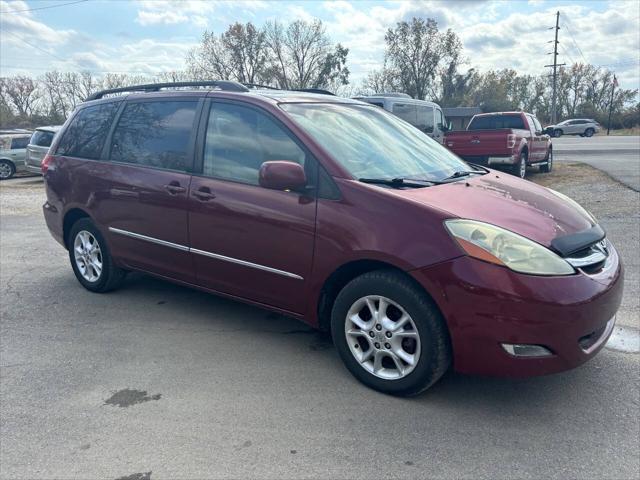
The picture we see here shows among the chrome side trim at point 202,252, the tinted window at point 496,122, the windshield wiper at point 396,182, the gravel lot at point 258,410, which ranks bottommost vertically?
the gravel lot at point 258,410

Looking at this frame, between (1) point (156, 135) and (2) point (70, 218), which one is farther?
(2) point (70, 218)

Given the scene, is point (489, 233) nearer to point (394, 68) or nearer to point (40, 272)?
point (40, 272)

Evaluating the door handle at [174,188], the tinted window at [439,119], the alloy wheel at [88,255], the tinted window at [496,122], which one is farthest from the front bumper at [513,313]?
the tinted window at [439,119]

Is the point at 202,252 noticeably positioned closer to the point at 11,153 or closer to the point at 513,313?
the point at 513,313

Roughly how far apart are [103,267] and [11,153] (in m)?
16.8

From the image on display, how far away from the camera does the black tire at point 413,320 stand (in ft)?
9.87

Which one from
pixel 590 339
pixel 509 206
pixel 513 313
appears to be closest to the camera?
pixel 513 313

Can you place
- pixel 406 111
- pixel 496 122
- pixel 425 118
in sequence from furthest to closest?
1. pixel 496 122
2. pixel 425 118
3. pixel 406 111

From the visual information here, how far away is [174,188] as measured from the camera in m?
4.19

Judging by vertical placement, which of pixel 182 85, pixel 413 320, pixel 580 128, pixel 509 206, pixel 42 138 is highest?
pixel 580 128

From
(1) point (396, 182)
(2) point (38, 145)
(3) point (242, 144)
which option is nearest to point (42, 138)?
(2) point (38, 145)

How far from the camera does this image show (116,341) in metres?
4.17

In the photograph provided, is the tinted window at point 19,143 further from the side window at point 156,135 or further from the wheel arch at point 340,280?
the wheel arch at point 340,280

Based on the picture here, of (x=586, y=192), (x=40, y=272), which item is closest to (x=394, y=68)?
(x=586, y=192)
